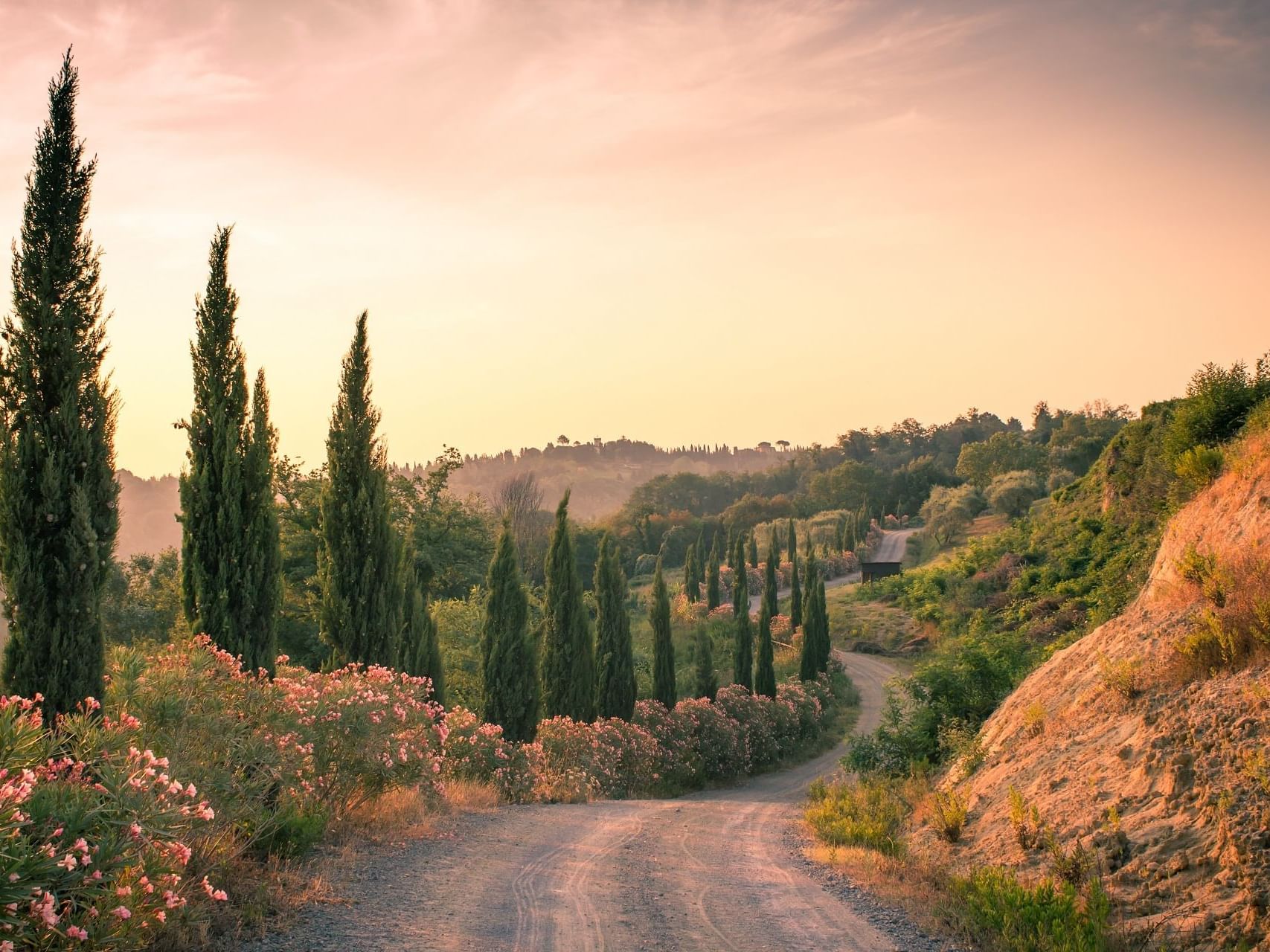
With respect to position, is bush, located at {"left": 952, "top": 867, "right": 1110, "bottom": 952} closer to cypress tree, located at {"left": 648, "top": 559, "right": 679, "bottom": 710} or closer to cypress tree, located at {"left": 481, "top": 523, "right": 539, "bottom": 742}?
cypress tree, located at {"left": 481, "top": 523, "right": 539, "bottom": 742}

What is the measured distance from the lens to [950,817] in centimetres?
919

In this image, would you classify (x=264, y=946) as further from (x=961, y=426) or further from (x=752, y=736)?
(x=961, y=426)

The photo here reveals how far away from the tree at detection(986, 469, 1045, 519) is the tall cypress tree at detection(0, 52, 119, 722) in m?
67.2

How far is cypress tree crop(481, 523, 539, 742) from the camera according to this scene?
17.9 m

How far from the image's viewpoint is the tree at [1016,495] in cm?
6769

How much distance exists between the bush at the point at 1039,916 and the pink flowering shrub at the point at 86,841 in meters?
5.11

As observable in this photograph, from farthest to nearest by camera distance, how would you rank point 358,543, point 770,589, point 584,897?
point 770,589 → point 358,543 → point 584,897

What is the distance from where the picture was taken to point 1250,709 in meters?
6.95

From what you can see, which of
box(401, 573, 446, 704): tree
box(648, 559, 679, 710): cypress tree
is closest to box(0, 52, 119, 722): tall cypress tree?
box(401, 573, 446, 704): tree

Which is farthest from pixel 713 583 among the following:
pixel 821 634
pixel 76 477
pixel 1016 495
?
pixel 76 477

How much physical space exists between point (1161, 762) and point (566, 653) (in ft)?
48.2

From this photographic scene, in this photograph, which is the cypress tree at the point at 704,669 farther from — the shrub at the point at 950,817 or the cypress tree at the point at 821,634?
the shrub at the point at 950,817

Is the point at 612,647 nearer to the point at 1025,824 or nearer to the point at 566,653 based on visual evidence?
the point at 566,653

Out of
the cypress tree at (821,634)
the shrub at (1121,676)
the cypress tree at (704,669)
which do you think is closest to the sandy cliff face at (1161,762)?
the shrub at (1121,676)
